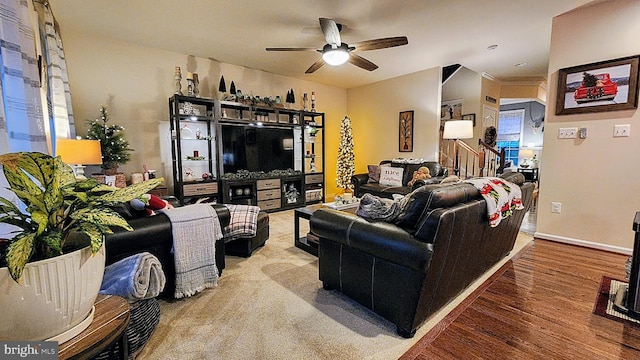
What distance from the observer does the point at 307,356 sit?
1.50 meters

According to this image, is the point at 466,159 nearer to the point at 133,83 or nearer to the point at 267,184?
the point at 267,184

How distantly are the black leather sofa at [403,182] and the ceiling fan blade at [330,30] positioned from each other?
257 cm

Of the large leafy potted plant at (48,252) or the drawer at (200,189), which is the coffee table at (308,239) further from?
the large leafy potted plant at (48,252)

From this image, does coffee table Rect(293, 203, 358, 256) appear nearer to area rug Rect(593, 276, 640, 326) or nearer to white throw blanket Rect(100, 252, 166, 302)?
white throw blanket Rect(100, 252, 166, 302)

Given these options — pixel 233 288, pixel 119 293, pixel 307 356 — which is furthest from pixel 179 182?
pixel 307 356

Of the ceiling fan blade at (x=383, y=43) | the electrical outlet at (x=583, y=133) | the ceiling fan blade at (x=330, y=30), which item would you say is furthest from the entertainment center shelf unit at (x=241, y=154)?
the electrical outlet at (x=583, y=133)

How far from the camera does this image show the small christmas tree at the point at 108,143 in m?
3.32

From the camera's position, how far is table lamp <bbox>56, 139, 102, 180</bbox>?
2.51m

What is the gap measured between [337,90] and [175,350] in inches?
239

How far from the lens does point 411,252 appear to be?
4.82 feet

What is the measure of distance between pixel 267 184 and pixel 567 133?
430 cm

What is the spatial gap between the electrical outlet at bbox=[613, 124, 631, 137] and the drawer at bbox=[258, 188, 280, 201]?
457 centimetres

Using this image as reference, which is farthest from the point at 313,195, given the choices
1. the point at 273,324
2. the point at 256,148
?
the point at 273,324

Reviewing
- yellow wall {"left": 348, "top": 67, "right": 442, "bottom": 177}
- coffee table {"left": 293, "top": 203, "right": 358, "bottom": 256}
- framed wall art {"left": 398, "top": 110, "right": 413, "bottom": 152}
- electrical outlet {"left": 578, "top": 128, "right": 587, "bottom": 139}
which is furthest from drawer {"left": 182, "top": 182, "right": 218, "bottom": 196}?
electrical outlet {"left": 578, "top": 128, "right": 587, "bottom": 139}
